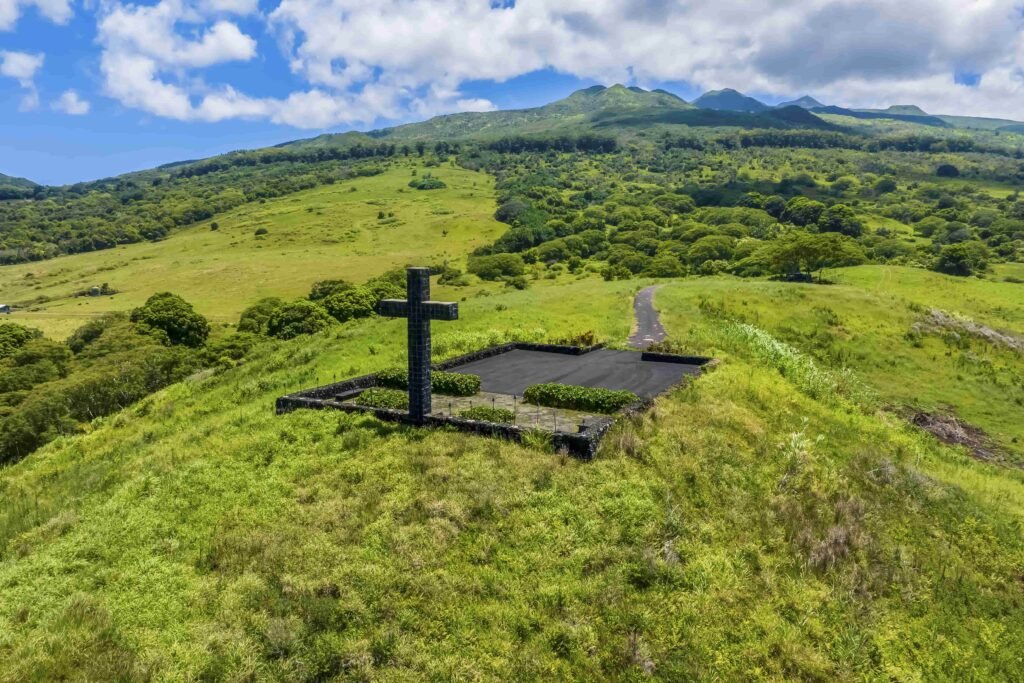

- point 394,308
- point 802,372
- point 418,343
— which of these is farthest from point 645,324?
point 394,308

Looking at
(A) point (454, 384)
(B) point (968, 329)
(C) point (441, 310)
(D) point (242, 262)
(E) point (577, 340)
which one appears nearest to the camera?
(C) point (441, 310)

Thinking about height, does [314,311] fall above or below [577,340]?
above

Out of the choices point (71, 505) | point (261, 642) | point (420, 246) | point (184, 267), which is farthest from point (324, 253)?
point (261, 642)

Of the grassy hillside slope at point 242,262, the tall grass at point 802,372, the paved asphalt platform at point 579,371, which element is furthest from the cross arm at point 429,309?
the grassy hillside slope at point 242,262

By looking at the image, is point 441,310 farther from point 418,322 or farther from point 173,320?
point 173,320

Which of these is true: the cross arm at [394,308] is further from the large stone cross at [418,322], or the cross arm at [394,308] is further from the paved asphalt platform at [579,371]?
the paved asphalt platform at [579,371]

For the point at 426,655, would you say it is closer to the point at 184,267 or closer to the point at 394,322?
the point at 394,322

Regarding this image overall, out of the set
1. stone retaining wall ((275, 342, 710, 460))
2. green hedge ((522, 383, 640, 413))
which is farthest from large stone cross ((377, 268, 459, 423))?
green hedge ((522, 383, 640, 413))
